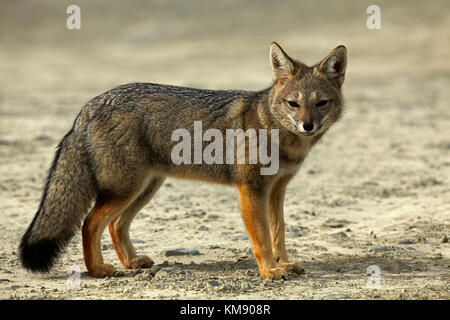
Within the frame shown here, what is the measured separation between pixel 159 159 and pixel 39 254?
126 centimetres

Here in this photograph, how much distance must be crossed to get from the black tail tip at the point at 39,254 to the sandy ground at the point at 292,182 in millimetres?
152

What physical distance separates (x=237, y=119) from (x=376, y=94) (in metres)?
13.2

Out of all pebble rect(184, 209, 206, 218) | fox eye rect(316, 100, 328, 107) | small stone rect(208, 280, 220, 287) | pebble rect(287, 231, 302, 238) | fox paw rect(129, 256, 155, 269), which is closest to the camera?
small stone rect(208, 280, 220, 287)

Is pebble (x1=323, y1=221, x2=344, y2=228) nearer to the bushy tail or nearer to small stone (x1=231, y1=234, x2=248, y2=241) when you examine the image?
small stone (x1=231, y1=234, x2=248, y2=241)

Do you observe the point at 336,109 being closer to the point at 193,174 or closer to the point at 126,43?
the point at 193,174

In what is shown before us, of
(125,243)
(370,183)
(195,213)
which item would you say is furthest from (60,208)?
(370,183)

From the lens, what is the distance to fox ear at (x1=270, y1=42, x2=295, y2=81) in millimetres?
6270

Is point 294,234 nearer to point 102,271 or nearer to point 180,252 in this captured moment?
point 180,252

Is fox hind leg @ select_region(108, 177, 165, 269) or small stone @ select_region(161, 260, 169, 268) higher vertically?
fox hind leg @ select_region(108, 177, 165, 269)

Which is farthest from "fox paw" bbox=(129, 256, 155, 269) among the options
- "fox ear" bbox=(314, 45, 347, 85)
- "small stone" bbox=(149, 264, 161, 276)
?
"fox ear" bbox=(314, 45, 347, 85)

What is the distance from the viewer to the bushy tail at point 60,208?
232 inches

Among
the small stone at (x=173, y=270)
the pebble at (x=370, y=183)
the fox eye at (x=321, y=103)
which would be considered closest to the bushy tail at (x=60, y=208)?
the small stone at (x=173, y=270)

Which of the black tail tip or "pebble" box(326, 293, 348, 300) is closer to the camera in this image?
"pebble" box(326, 293, 348, 300)

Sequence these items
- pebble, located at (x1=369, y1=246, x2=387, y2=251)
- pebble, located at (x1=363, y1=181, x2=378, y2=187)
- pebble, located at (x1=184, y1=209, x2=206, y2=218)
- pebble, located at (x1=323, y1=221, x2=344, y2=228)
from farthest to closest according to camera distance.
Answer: pebble, located at (x1=363, y1=181, x2=378, y2=187) → pebble, located at (x1=184, y1=209, x2=206, y2=218) → pebble, located at (x1=323, y1=221, x2=344, y2=228) → pebble, located at (x1=369, y1=246, x2=387, y2=251)
